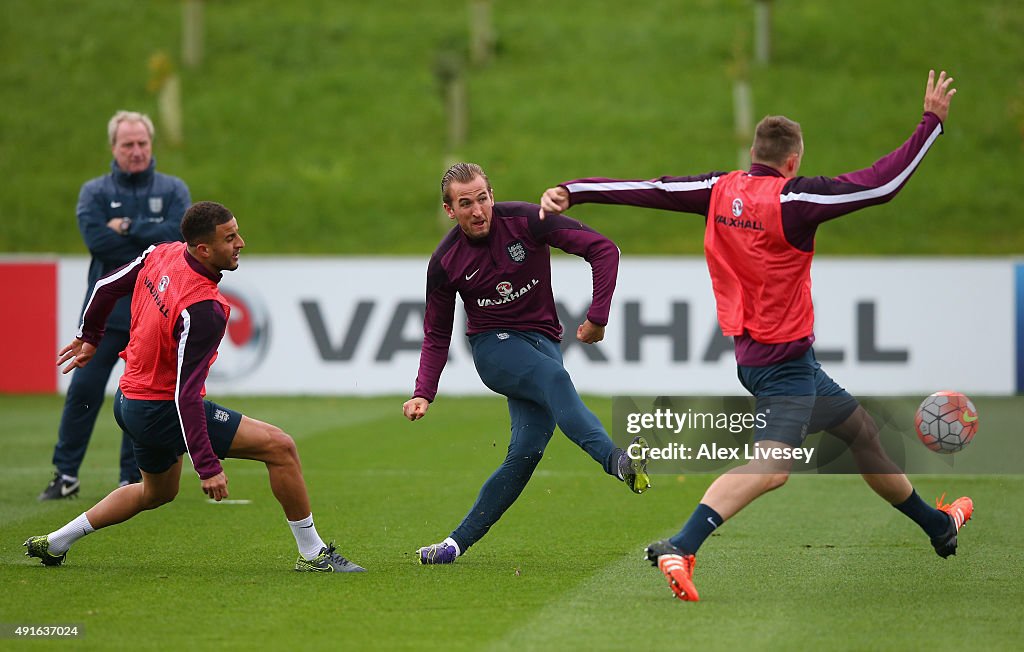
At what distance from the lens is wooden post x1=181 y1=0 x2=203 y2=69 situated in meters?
30.7

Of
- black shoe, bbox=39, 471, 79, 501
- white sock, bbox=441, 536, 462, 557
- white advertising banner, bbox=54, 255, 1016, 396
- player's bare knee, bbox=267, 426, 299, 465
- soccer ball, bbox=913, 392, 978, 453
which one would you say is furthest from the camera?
white advertising banner, bbox=54, 255, 1016, 396

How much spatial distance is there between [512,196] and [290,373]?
8107mm

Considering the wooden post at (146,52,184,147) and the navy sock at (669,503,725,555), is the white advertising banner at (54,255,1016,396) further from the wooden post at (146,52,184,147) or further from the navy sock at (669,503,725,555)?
the wooden post at (146,52,184,147)

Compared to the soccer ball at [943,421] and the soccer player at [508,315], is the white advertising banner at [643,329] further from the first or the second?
the soccer player at [508,315]

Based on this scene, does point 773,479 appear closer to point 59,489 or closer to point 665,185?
point 665,185

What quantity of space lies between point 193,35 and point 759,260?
26.5m

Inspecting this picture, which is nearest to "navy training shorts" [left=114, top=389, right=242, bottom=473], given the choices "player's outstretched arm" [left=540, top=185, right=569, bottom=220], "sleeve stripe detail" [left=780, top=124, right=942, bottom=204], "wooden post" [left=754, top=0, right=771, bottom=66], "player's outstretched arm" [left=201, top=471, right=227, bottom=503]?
"player's outstretched arm" [left=201, top=471, right=227, bottom=503]

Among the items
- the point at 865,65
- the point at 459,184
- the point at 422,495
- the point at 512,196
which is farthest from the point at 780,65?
the point at 459,184

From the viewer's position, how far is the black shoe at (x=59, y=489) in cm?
970

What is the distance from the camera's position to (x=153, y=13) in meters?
34.1

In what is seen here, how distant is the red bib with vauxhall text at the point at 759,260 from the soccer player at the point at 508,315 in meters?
0.70

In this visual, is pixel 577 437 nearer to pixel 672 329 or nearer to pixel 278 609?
pixel 278 609

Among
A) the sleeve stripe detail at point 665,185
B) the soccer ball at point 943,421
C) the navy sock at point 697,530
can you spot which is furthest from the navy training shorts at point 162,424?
the soccer ball at point 943,421

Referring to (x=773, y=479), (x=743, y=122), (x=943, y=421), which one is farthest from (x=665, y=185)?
(x=743, y=122)
